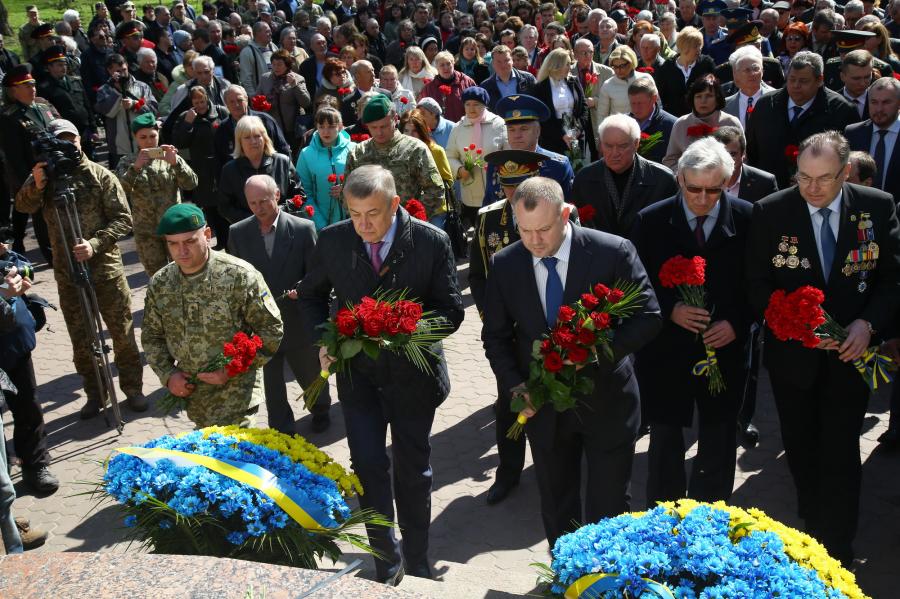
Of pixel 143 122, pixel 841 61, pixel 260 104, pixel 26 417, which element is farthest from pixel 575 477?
pixel 260 104

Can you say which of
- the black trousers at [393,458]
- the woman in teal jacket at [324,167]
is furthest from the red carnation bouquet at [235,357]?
the woman in teal jacket at [324,167]

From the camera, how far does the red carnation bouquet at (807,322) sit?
4941mm

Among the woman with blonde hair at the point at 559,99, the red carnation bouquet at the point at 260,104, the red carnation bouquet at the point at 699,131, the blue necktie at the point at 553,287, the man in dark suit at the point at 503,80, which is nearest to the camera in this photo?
the blue necktie at the point at 553,287

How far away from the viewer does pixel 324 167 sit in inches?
350

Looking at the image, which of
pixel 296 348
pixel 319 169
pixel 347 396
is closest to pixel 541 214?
pixel 347 396

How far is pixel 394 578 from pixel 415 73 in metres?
9.89

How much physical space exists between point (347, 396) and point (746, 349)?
2.46 metres

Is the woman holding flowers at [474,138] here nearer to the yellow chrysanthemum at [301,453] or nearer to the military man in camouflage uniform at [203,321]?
the military man in camouflage uniform at [203,321]

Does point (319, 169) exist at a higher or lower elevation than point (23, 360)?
higher

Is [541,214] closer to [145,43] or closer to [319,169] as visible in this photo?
[319,169]

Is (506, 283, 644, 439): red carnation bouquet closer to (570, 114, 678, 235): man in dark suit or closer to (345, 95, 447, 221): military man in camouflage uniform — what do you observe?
(570, 114, 678, 235): man in dark suit

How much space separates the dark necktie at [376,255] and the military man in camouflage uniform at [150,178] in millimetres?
4189

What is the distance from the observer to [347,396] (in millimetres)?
5223

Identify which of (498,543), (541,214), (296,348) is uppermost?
(541,214)
